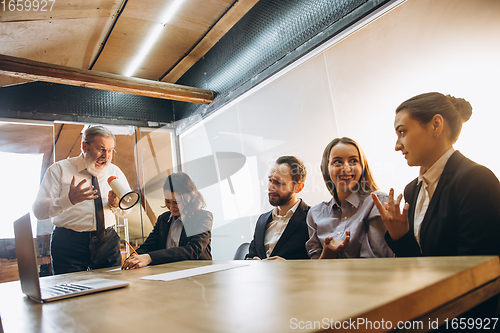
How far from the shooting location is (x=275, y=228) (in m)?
2.63

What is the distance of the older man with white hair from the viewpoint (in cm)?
318

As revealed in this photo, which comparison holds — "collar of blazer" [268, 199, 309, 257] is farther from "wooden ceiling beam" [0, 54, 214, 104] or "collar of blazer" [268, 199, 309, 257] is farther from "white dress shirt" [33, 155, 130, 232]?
"wooden ceiling beam" [0, 54, 214, 104]

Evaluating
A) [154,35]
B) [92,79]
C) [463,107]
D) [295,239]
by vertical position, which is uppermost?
[154,35]

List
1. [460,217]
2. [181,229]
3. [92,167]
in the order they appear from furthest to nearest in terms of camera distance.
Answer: [92,167] → [181,229] → [460,217]

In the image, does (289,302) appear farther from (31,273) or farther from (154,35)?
(154,35)

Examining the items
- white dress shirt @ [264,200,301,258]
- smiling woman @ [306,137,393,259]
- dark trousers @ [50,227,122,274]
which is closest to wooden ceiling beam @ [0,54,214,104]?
dark trousers @ [50,227,122,274]

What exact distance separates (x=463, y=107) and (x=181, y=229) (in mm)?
2241

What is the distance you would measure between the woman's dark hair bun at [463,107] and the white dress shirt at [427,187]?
230 mm

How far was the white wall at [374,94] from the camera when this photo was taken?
5.94 ft

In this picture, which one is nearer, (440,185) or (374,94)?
(440,185)

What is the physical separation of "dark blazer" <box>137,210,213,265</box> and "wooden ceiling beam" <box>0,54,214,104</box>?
1.78 m

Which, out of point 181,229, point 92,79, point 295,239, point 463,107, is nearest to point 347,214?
point 295,239

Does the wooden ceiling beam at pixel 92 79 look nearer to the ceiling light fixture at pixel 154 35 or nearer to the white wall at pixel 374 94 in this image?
the ceiling light fixture at pixel 154 35

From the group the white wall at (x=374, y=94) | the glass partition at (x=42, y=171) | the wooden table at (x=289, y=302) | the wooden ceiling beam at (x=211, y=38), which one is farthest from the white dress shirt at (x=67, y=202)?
the wooden table at (x=289, y=302)
